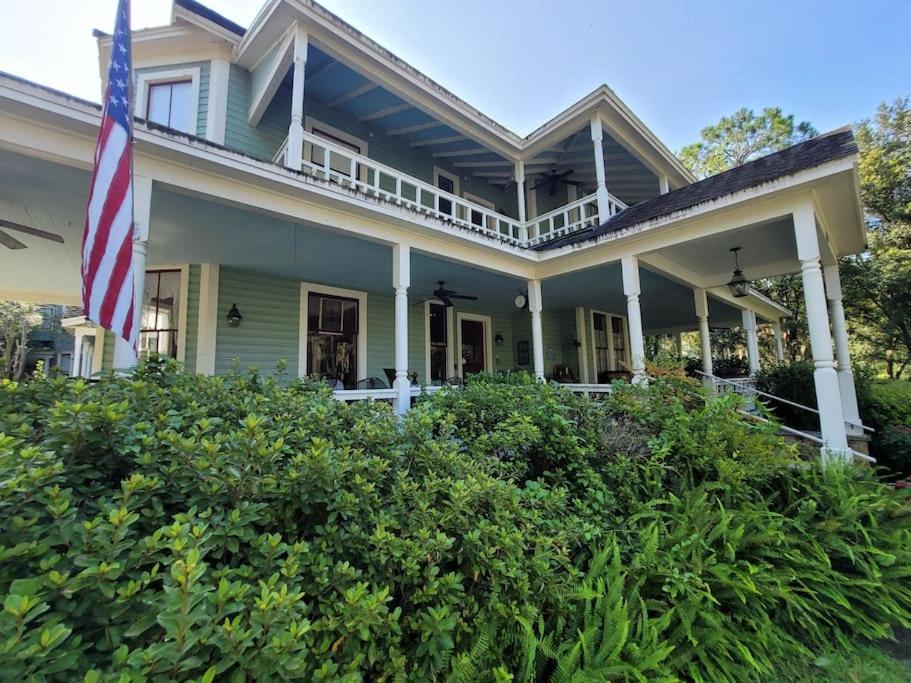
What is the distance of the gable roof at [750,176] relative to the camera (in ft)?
14.2

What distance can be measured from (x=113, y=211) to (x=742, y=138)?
28.2m

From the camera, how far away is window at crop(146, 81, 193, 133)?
21.5 ft

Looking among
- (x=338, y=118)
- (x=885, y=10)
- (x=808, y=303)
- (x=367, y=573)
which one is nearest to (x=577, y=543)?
(x=367, y=573)

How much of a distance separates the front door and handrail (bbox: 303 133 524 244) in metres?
2.66

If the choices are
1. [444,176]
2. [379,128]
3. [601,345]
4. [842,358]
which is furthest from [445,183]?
[842,358]

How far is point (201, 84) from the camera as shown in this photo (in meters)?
6.60

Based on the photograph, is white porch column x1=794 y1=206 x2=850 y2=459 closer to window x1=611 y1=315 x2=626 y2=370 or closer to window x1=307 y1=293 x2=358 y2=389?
window x1=307 y1=293 x2=358 y2=389

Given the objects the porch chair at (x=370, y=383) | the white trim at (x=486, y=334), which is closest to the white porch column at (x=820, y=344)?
the porch chair at (x=370, y=383)

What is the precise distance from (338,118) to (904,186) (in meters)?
23.0

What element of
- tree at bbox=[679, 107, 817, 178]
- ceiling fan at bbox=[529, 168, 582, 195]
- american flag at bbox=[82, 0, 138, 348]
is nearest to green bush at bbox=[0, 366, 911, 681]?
american flag at bbox=[82, 0, 138, 348]

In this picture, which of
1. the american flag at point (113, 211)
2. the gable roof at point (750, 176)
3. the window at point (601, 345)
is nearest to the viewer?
the american flag at point (113, 211)

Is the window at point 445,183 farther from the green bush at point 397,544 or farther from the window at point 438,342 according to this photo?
the green bush at point 397,544

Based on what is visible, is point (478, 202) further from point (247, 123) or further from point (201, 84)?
point (201, 84)

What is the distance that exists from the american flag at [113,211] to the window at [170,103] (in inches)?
185
